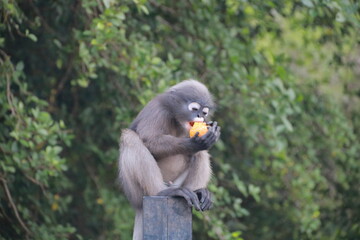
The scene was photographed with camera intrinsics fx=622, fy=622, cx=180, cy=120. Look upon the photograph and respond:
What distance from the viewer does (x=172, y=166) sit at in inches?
203

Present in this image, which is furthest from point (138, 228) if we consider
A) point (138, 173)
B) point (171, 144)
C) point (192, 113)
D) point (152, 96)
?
point (152, 96)

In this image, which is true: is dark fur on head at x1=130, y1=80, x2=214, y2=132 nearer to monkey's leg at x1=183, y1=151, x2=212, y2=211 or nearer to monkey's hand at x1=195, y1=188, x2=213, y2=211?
monkey's leg at x1=183, y1=151, x2=212, y2=211

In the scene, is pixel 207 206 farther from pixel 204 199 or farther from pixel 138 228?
pixel 138 228

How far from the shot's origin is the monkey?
4602 millimetres

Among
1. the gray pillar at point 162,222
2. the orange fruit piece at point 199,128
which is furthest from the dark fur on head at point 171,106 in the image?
the gray pillar at point 162,222

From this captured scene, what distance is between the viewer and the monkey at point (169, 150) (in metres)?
4.60

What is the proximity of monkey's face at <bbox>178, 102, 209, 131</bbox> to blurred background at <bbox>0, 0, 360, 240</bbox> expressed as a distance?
0.64 metres

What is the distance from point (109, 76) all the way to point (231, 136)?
207 centimetres

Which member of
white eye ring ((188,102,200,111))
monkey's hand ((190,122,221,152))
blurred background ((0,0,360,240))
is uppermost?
monkey's hand ((190,122,221,152))

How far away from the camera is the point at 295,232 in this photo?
7.70 metres

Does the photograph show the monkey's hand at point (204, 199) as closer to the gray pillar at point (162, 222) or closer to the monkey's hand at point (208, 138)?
the monkey's hand at point (208, 138)

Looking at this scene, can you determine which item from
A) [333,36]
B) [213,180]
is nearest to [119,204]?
[213,180]

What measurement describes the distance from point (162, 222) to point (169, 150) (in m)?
1.12

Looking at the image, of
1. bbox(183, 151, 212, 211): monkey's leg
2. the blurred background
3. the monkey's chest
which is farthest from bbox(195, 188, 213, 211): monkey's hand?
the blurred background
